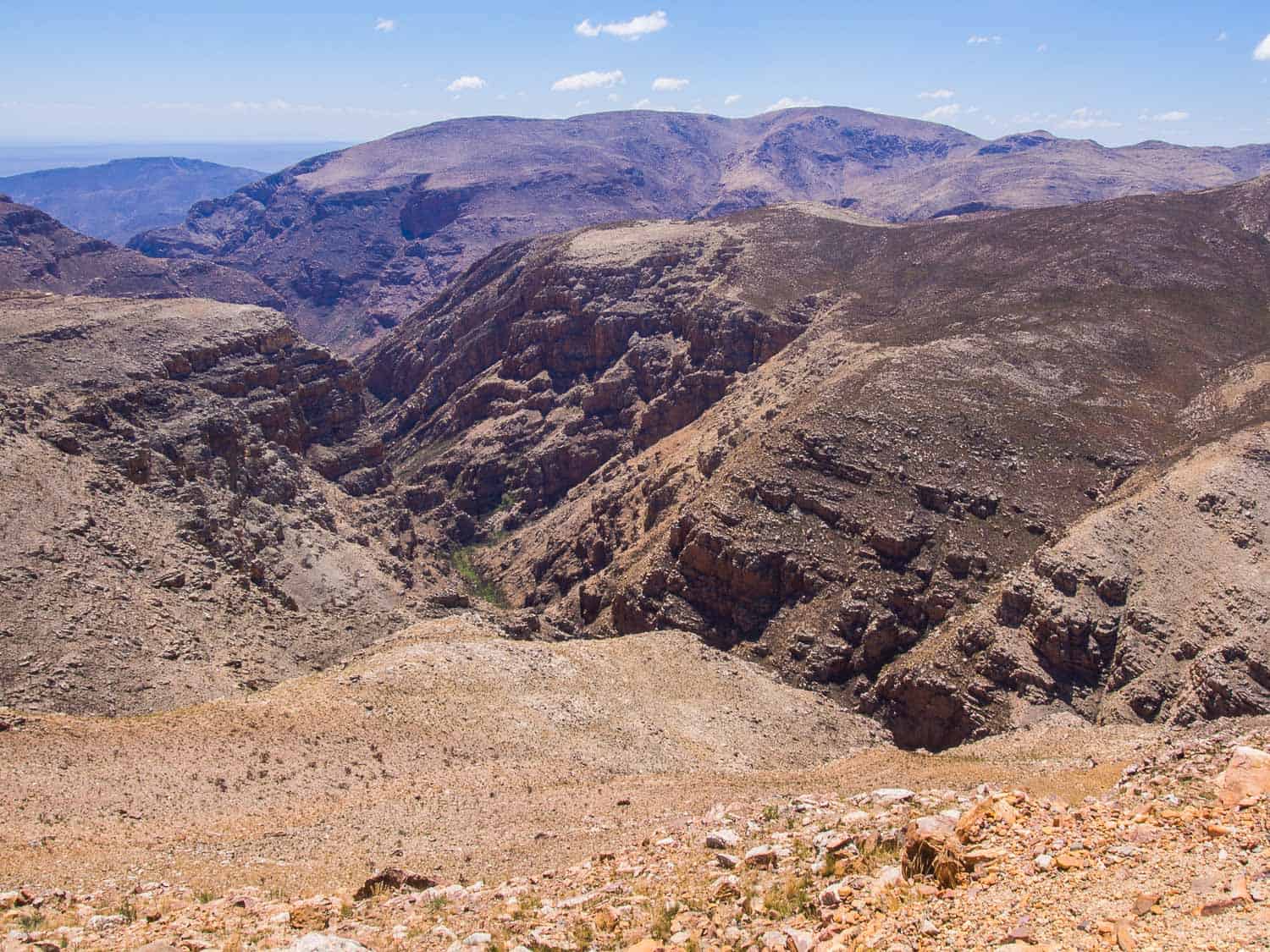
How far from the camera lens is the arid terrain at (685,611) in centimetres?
1295

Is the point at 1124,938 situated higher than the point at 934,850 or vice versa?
the point at 1124,938

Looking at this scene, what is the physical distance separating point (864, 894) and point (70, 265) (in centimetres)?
16264

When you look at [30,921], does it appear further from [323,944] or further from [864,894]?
[864,894]

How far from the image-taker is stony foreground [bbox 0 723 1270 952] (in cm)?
984

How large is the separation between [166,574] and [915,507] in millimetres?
33408

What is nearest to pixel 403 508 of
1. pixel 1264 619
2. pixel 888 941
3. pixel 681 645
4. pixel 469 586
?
pixel 469 586

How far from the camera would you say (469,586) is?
2510 inches

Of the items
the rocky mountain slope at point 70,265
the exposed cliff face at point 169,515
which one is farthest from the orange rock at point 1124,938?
the rocky mountain slope at point 70,265

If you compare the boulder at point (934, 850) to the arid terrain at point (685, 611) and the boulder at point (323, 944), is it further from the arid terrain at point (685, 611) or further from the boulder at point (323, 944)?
the boulder at point (323, 944)

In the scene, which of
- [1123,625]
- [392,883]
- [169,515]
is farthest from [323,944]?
[169,515]

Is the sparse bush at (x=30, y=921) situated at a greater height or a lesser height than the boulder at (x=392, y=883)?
greater

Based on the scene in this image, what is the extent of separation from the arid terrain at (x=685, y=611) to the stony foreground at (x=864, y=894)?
8 cm

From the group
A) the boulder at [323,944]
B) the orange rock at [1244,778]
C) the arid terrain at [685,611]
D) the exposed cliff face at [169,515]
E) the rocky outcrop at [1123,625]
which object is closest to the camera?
the boulder at [323,944]

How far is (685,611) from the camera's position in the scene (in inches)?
1741
